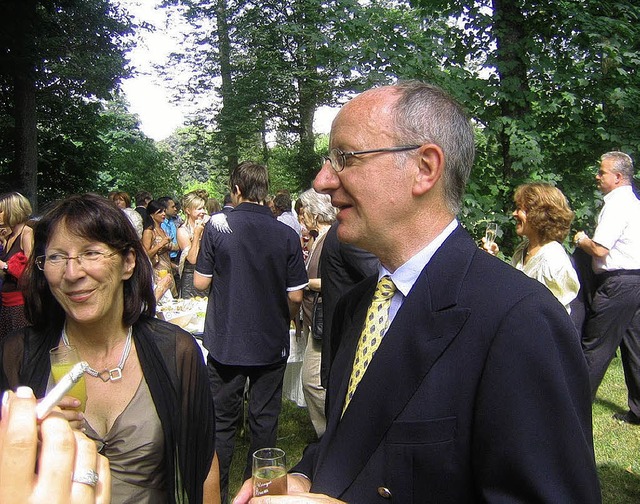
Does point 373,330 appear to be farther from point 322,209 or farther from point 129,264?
point 322,209

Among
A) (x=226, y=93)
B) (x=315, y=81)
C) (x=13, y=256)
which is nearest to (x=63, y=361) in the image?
(x=13, y=256)

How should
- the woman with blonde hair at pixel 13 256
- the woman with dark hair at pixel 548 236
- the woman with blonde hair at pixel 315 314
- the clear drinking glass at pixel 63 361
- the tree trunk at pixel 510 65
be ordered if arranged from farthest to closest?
the tree trunk at pixel 510 65
the woman with blonde hair at pixel 13 256
the woman with blonde hair at pixel 315 314
the woman with dark hair at pixel 548 236
the clear drinking glass at pixel 63 361

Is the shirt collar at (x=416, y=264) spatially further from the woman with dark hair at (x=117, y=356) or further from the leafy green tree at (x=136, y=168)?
the leafy green tree at (x=136, y=168)

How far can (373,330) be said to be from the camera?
1688mm

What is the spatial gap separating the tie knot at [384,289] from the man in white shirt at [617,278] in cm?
410

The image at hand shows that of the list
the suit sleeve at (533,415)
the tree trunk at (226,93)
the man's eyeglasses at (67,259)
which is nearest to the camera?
the suit sleeve at (533,415)

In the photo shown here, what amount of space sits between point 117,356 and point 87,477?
1.43 metres

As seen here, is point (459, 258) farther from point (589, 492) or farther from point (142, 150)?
point (142, 150)

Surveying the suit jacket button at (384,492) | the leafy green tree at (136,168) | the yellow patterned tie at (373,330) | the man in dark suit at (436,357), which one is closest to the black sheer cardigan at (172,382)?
the man in dark suit at (436,357)

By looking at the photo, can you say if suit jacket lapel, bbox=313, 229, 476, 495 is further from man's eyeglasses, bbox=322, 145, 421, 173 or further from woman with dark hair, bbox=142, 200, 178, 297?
woman with dark hair, bbox=142, 200, 178, 297

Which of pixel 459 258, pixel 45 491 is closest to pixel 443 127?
pixel 459 258

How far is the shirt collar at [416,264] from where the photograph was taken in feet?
5.36

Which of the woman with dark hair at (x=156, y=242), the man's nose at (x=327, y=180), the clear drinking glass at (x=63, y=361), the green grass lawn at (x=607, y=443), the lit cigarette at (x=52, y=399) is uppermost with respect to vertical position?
the man's nose at (x=327, y=180)

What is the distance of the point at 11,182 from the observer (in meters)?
14.9
